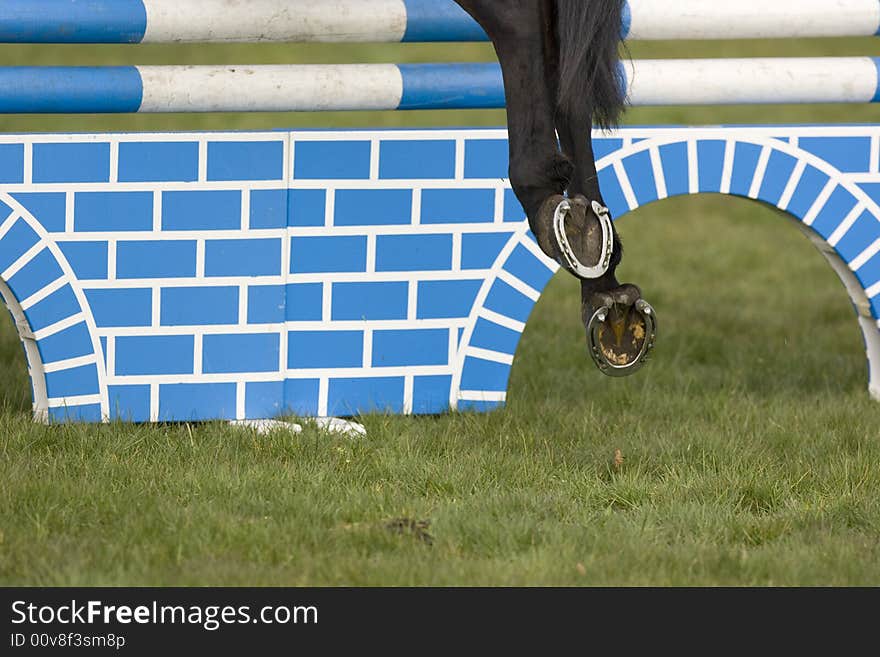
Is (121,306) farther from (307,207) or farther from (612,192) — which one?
(612,192)

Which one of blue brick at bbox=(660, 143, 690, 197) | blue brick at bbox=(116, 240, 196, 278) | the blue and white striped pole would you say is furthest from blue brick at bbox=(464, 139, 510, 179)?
blue brick at bbox=(116, 240, 196, 278)

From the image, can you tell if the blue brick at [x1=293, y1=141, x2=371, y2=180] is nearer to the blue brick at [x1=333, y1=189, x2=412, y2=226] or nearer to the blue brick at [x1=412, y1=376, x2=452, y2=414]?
the blue brick at [x1=333, y1=189, x2=412, y2=226]

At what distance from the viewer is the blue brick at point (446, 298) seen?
366cm

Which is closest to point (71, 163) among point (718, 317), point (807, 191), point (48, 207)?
point (48, 207)

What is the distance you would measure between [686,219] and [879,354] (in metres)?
3.78

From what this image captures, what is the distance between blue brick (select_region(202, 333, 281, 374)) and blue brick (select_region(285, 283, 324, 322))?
0.08 metres

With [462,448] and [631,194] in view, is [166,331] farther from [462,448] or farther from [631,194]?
[631,194]

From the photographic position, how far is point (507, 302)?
3.70 m

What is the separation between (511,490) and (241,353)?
969mm

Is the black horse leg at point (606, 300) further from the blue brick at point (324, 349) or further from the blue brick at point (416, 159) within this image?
the blue brick at point (324, 349)

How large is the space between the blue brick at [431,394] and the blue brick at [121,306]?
2.43ft

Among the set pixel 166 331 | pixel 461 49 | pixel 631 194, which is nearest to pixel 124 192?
pixel 166 331

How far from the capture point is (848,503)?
290 cm

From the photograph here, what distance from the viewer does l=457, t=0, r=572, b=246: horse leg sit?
2.64 meters
